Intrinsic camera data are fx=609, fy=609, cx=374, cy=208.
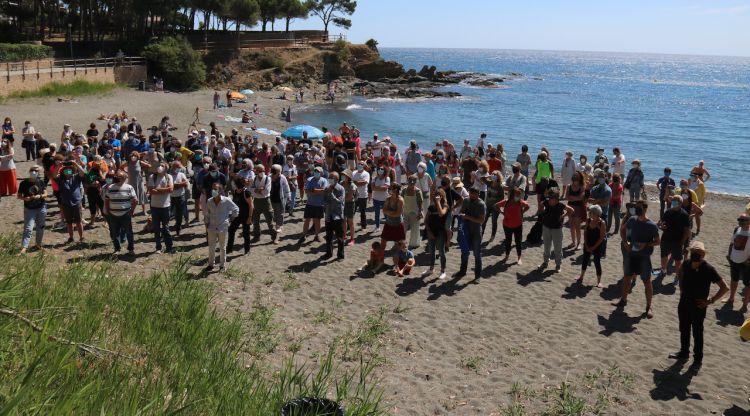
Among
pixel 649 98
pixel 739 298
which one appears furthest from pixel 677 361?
pixel 649 98

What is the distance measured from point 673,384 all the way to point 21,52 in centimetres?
4219

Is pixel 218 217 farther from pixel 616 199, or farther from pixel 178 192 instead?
pixel 616 199

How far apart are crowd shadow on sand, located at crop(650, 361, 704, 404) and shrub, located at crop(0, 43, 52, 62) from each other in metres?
39.0

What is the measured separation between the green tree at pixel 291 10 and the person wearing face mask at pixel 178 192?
199 feet

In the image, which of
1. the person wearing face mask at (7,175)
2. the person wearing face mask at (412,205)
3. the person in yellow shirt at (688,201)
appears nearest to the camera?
→ the person wearing face mask at (412,205)

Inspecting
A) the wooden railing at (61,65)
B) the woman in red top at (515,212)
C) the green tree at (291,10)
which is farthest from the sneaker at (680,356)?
the green tree at (291,10)

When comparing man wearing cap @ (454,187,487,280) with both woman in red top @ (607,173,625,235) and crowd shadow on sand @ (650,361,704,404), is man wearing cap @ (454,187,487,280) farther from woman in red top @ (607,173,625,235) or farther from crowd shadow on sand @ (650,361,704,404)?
woman in red top @ (607,173,625,235)

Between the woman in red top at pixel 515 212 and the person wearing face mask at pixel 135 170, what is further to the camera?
the person wearing face mask at pixel 135 170

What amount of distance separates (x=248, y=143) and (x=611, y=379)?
11.8 metres

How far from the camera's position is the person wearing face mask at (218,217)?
1007cm

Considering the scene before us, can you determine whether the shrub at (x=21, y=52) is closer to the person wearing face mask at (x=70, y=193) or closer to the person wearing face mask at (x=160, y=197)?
the person wearing face mask at (x=70, y=193)

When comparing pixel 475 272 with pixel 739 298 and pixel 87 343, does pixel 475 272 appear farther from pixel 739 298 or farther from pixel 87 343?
pixel 87 343

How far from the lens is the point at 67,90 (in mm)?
36125

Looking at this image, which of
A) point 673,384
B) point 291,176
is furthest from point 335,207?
point 673,384
